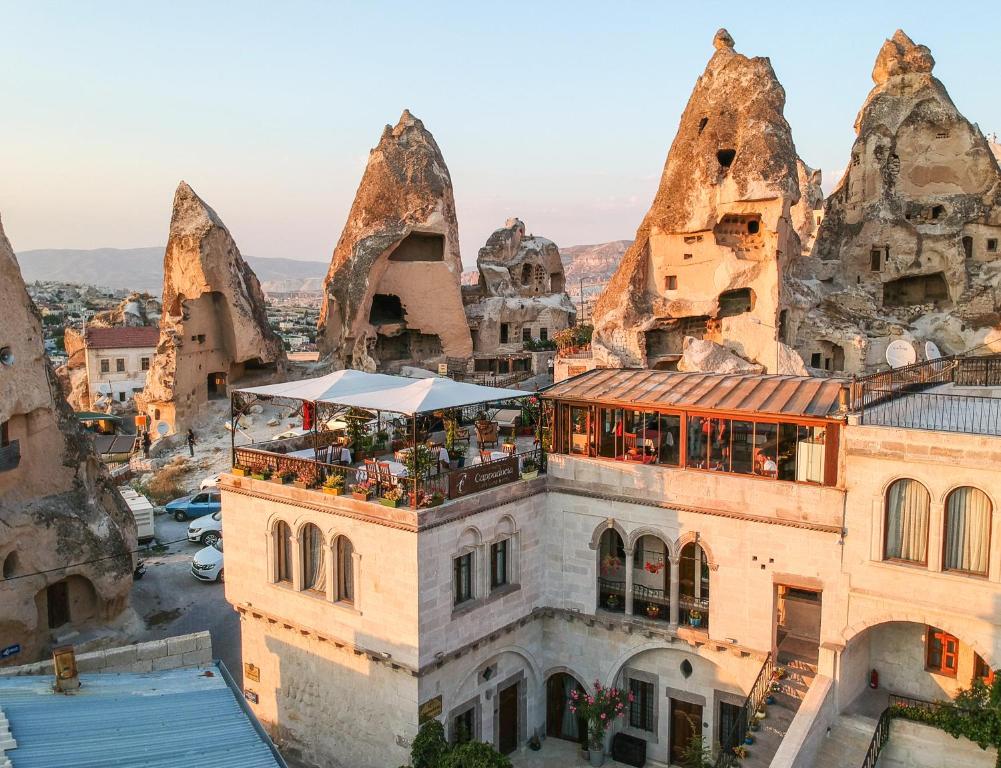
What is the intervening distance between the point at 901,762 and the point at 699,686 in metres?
4.29

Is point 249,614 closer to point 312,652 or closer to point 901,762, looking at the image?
point 312,652

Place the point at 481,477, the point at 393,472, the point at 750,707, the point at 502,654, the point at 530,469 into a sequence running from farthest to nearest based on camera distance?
the point at 530,469
the point at 502,654
the point at 393,472
the point at 481,477
the point at 750,707

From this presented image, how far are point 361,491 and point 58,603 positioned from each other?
40.3 feet

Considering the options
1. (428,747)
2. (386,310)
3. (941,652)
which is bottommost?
(428,747)

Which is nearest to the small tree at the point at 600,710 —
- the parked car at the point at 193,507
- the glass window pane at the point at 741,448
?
the glass window pane at the point at 741,448

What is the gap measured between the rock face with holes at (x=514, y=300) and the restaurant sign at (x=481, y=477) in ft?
117

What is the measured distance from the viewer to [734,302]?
46.0 m

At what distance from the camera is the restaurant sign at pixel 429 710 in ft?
56.0

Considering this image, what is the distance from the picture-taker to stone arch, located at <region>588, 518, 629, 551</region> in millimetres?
19062

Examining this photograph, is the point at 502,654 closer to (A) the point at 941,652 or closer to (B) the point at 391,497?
(B) the point at 391,497

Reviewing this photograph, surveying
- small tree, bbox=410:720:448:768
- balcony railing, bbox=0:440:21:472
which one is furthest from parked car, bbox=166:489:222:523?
small tree, bbox=410:720:448:768

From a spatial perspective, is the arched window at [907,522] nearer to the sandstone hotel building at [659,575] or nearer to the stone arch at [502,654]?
the sandstone hotel building at [659,575]

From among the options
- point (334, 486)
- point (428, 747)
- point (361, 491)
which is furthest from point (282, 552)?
point (428, 747)

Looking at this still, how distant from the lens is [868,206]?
50.3 metres
